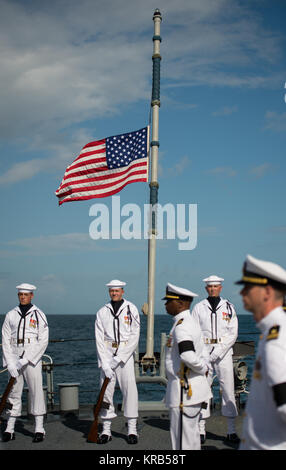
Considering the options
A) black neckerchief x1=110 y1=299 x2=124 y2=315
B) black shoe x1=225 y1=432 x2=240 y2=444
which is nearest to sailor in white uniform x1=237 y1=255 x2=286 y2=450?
black shoe x1=225 y1=432 x2=240 y2=444

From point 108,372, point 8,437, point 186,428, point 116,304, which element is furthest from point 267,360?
point 8,437

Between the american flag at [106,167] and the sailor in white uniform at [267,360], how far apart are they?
282 inches

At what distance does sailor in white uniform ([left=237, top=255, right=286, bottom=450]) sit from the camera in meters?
2.68

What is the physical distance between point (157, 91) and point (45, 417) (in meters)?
6.70

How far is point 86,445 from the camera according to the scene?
270 inches

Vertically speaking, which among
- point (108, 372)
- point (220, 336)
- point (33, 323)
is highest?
point (33, 323)

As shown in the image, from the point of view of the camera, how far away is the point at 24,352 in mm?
7246

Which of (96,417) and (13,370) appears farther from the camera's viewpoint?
(13,370)

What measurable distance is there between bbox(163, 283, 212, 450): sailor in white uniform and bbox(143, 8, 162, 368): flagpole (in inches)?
152

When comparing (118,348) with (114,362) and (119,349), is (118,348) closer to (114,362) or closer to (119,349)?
(119,349)

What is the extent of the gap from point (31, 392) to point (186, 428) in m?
3.18

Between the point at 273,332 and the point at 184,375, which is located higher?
the point at 273,332

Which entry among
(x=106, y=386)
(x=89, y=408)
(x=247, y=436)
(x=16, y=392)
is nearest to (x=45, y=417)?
(x=89, y=408)

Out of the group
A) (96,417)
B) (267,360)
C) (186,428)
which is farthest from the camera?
(96,417)
